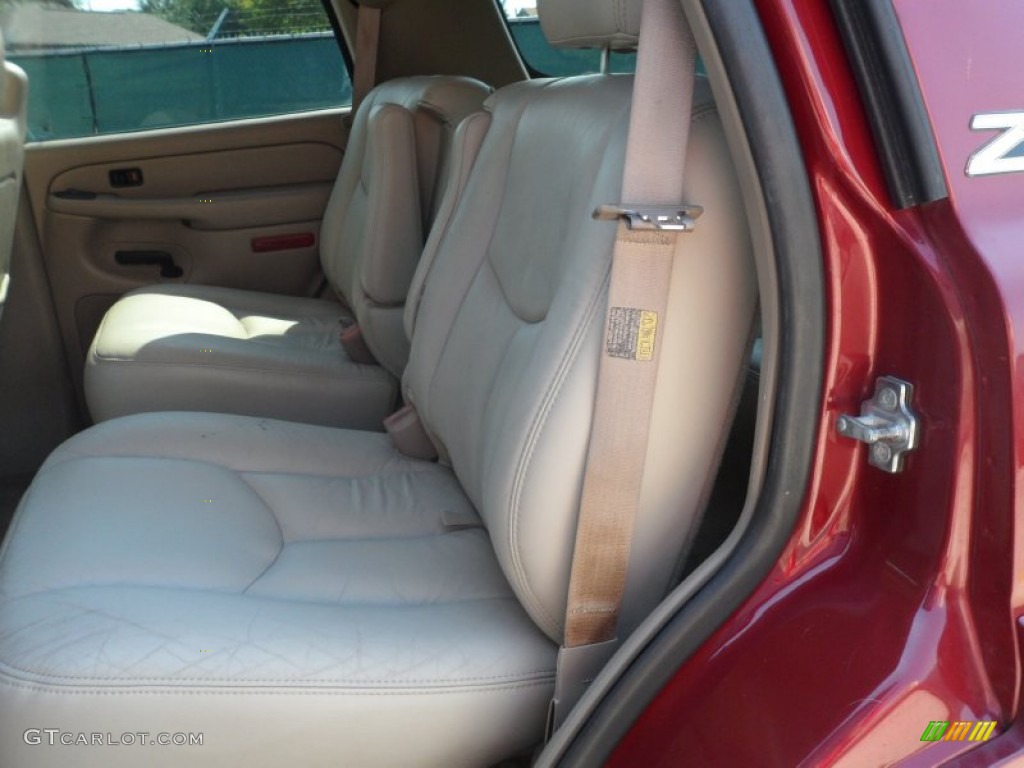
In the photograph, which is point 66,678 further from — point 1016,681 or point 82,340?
point 82,340

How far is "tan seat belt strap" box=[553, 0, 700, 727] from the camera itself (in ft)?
3.14

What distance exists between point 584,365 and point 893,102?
0.36 meters

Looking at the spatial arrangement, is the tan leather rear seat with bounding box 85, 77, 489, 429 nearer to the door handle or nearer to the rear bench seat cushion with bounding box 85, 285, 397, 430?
the rear bench seat cushion with bounding box 85, 285, 397, 430

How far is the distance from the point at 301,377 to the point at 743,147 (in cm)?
125

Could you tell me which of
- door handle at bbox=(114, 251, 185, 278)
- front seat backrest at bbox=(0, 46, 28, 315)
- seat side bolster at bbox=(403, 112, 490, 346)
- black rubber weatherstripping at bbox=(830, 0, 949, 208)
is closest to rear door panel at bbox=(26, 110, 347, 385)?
door handle at bbox=(114, 251, 185, 278)

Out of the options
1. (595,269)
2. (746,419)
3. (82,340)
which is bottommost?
(82,340)

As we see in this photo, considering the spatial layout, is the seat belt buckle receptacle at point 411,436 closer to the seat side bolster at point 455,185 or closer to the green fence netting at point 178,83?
the seat side bolster at point 455,185

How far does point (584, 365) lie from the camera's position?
102 cm

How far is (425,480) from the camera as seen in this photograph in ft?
5.17

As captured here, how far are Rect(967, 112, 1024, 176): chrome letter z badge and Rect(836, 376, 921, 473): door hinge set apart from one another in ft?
0.54

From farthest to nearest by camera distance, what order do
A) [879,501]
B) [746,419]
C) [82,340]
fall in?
[82,340] < [746,419] < [879,501]

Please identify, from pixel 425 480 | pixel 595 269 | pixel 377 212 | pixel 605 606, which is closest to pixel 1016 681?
pixel 605 606

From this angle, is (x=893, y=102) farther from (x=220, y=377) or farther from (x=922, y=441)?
(x=220, y=377)

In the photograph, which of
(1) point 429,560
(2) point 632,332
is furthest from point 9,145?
(2) point 632,332
